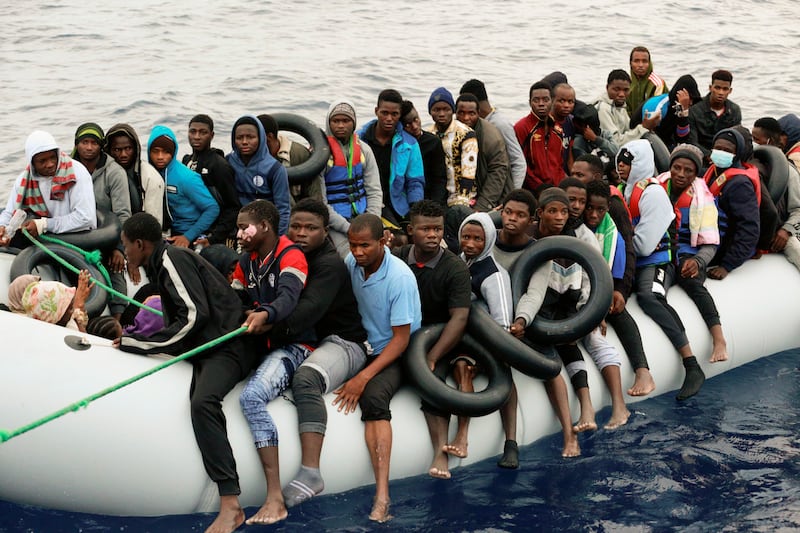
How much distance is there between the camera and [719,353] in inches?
285

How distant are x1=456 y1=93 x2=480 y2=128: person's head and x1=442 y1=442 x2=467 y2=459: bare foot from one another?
3.03 m

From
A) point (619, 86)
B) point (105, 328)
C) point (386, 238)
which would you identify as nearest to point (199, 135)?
point (386, 238)

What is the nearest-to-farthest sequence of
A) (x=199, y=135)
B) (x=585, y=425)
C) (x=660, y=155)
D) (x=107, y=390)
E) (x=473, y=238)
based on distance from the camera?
(x=107, y=390) < (x=473, y=238) < (x=585, y=425) < (x=199, y=135) < (x=660, y=155)

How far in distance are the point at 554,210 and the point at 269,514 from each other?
2547mm

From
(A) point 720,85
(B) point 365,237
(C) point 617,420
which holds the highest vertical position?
(A) point 720,85

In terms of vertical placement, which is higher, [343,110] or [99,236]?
[343,110]

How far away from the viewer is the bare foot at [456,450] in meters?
5.77

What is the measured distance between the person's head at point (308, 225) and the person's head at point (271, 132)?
1.85 meters

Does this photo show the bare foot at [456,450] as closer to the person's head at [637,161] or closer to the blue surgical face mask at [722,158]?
the person's head at [637,161]

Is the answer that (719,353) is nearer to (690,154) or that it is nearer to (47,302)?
(690,154)

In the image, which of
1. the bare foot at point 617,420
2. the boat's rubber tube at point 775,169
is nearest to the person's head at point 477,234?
the bare foot at point 617,420

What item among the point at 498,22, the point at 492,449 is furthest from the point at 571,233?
the point at 498,22

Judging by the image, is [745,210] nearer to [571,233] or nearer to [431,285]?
[571,233]

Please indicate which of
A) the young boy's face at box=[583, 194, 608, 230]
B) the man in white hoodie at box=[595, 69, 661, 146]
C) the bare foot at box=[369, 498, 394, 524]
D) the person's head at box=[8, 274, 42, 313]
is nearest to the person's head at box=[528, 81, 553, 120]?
the man in white hoodie at box=[595, 69, 661, 146]
